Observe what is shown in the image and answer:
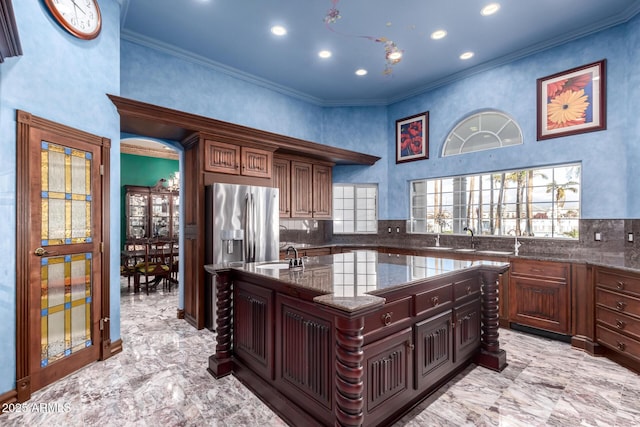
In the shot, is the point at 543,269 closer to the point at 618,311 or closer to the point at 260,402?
the point at 618,311

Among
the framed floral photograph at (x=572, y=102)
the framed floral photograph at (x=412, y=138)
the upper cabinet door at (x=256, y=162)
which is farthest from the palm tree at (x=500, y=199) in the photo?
the upper cabinet door at (x=256, y=162)

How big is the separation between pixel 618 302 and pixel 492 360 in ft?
4.26

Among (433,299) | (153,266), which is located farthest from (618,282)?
(153,266)

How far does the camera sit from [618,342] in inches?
109

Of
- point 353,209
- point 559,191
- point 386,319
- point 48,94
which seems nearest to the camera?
point 386,319

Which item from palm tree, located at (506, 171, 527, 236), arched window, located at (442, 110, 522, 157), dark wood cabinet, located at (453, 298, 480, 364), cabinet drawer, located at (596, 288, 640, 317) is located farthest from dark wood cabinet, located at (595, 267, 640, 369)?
arched window, located at (442, 110, 522, 157)

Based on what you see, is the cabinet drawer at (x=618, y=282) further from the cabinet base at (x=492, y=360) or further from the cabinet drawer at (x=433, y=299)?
the cabinet drawer at (x=433, y=299)

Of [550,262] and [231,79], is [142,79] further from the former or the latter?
[550,262]

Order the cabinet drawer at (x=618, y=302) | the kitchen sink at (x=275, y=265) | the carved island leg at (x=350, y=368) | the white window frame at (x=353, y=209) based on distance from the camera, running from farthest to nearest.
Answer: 1. the white window frame at (x=353, y=209)
2. the cabinet drawer at (x=618, y=302)
3. the kitchen sink at (x=275, y=265)
4. the carved island leg at (x=350, y=368)

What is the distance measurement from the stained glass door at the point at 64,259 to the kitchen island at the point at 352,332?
4.14 feet

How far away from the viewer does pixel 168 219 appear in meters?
8.31

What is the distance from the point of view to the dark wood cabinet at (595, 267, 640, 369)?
2619mm

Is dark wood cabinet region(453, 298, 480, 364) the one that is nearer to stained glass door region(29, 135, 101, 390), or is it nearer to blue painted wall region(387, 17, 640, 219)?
blue painted wall region(387, 17, 640, 219)

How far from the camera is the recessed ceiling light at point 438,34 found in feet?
12.2
